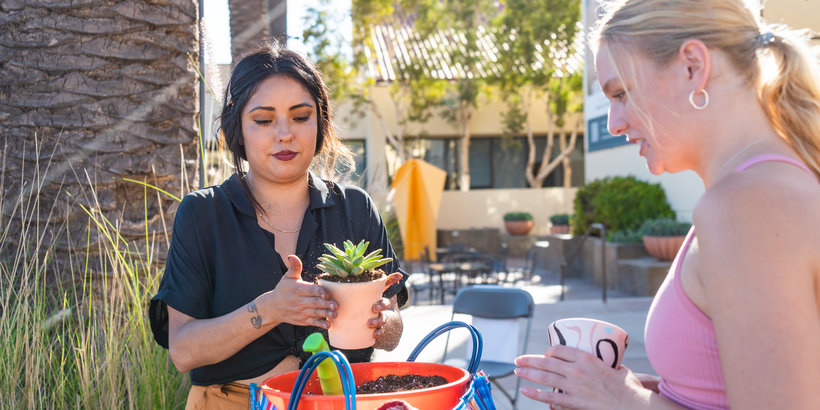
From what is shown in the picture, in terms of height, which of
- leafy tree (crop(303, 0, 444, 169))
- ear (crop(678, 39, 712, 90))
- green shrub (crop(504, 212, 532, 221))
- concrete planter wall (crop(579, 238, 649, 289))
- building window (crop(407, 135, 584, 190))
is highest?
leafy tree (crop(303, 0, 444, 169))

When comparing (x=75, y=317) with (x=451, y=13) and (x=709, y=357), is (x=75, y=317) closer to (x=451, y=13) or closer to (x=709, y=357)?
(x=709, y=357)

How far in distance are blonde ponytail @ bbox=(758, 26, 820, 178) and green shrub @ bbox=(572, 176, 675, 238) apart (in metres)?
9.96

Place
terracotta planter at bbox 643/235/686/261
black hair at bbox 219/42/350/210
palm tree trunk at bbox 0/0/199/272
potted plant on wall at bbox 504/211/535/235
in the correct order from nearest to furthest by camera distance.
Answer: black hair at bbox 219/42/350/210
palm tree trunk at bbox 0/0/199/272
terracotta planter at bbox 643/235/686/261
potted plant on wall at bbox 504/211/535/235

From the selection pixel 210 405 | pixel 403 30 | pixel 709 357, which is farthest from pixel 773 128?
pixel 403 30

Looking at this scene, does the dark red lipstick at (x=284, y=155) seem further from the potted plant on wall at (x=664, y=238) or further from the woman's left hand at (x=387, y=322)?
the potted plant on wall at (x=664, y=238)

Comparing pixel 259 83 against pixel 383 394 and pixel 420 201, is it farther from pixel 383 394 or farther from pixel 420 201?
pixel 420 201

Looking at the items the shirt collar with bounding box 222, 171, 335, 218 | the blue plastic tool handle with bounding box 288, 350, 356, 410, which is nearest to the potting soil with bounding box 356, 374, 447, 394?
the blue plastic tool handle with bounding box 288, 350, 356, 410

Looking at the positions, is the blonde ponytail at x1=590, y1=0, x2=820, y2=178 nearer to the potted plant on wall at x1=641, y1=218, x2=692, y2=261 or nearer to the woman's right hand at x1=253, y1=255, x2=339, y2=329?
the woman's right hand at x1=253, y1=255, x2=339, y2=329

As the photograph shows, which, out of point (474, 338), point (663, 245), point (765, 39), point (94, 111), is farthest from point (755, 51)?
point (663, 245)

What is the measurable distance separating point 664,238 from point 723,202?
343 inches

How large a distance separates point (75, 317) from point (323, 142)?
4.81 ft

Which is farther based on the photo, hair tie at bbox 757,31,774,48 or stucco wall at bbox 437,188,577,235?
stucco wall at bbox 437,188,577,235

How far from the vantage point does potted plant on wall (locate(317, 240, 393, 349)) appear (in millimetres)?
1374

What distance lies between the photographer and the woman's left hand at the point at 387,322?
56.1 inches
